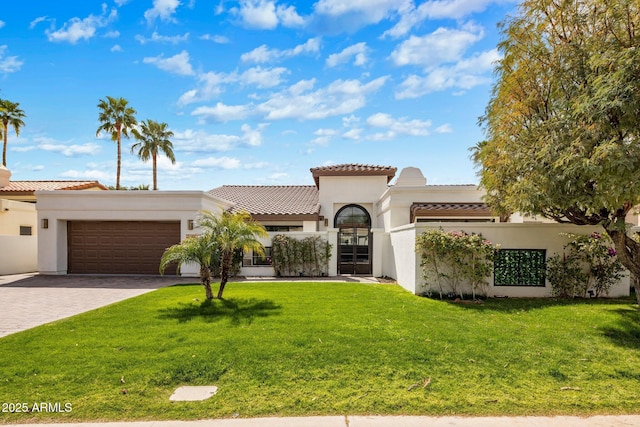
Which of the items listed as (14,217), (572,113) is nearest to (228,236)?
(572,113)

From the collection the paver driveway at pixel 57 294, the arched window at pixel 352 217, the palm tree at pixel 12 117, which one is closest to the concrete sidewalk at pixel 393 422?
the paver driveway at pixel 57 294

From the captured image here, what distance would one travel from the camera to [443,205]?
55.2 feet

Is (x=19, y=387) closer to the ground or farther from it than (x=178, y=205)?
closer to the ground

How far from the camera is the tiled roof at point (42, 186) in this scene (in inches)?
953

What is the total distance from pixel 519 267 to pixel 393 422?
8.43 m

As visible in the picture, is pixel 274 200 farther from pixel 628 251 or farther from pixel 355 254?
pixel 628 251

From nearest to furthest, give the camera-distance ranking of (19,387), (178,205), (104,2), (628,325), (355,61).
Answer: (19,387) < (628,325) < (104,2) < (355,61) < (178,205)

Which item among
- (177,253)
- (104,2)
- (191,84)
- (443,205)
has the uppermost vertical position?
(104,2)

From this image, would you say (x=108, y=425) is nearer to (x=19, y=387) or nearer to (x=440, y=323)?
(x=19, y=387)

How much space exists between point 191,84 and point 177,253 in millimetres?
8373

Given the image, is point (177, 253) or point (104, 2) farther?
point (104, 2)

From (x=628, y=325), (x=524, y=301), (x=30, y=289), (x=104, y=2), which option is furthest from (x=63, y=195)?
(x=628, y=325)

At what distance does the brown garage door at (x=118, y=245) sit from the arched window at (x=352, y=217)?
356 inches

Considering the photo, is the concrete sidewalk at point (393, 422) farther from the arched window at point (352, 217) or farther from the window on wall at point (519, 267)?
the arched window at point (352, 217)
